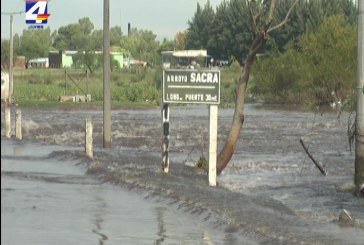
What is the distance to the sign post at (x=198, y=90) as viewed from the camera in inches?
703

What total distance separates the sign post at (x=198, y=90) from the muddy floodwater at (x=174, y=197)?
840mm

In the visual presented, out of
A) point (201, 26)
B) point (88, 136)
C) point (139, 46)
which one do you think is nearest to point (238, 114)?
point (88, 136)

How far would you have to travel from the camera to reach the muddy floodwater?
37.3 ft

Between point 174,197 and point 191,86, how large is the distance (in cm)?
346

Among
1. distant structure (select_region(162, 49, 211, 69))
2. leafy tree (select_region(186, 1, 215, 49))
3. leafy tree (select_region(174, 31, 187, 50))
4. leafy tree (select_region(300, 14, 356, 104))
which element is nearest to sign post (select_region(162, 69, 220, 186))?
distant structure (select_region(162, 49, 211, 69))

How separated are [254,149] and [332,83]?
103ft

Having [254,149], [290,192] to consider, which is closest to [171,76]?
[290,192]

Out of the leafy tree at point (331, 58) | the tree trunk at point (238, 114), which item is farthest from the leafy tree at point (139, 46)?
the tree trunk at point (238, 114)

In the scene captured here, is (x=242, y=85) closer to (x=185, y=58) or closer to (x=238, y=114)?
(x=238, y=114)

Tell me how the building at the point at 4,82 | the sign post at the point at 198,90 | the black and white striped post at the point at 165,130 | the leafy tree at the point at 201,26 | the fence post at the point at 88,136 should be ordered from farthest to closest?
the leafy tree at the point at 201,26 → the fence post at the point at 88,136 → the black and white striped post at the point at 165,130 → the sign post at the point at 198,90 → the building at the point at 4,82

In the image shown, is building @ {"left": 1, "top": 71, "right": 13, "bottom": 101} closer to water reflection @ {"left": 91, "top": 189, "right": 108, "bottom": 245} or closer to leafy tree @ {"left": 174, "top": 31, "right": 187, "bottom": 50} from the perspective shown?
water reflection @ {"left": 91, "top": 189, "right": 108, "bottom": 245}

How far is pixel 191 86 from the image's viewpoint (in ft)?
60.3

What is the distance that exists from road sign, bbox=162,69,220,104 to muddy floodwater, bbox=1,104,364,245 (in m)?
1.62

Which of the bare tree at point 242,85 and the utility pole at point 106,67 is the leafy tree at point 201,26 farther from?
the bare tree at point 242,85
